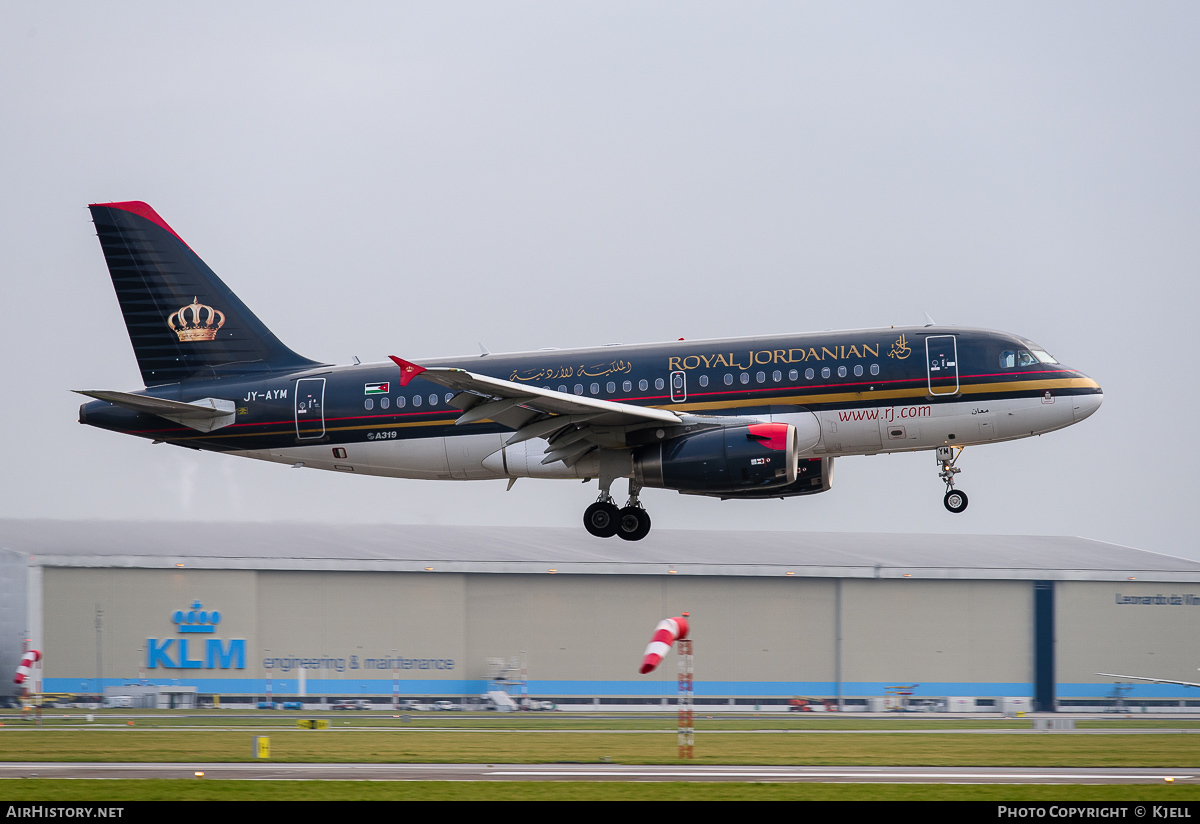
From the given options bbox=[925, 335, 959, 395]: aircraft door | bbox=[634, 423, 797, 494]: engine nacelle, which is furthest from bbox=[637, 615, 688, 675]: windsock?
bbox=[925, 335, 959, 395]: aircraft door

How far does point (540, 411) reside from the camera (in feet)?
120

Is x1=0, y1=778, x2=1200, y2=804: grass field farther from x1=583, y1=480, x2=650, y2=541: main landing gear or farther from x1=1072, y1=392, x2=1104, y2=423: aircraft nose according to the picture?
x1=1072, y1=392, x2=1104, y2=423: aircraft nose

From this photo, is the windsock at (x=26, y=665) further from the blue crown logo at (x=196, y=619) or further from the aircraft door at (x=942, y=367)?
the aircraft door at (x=942, y=367)

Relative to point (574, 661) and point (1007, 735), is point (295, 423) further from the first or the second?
point (574, 661)

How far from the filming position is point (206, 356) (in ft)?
139

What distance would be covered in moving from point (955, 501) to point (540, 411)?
12.0m

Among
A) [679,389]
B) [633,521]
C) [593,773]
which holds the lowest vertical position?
[593,773]

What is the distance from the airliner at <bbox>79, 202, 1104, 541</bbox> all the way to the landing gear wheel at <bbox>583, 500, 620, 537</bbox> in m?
0.03

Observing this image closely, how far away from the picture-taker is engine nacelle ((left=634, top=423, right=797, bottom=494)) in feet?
117

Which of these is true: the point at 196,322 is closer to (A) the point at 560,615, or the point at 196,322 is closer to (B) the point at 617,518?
(B) the point at 617,518

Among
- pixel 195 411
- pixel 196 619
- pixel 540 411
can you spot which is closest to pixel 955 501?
pixel 540 411
